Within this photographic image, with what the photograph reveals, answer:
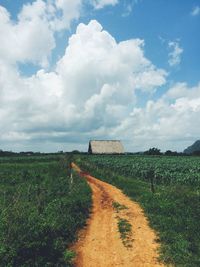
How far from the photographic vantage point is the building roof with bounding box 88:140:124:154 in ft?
350

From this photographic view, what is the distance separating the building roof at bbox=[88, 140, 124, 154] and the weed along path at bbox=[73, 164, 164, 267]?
85.5m

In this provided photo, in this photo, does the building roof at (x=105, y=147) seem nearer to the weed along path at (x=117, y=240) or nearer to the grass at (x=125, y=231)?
the weed along path at (x=117, y=240)

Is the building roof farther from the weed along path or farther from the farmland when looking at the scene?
the weed along path

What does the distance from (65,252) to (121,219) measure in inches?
237

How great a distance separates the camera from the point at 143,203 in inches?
847

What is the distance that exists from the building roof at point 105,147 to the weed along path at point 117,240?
8554cm

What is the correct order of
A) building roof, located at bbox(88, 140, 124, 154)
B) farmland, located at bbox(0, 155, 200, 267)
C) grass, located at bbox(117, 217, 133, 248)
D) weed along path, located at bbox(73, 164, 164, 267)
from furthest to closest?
building roof, located at bbox(88, 140, 124, 154) < grass, located at bbox(117, 217, 133, 248) < weed along path, located at bbox(73, 164, 164, 267) < farmland, located at bbox(0, 155, 200, 267)

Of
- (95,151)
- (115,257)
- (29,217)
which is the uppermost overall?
(95,151)

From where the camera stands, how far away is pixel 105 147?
108m

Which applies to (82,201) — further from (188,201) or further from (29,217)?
(29,217)

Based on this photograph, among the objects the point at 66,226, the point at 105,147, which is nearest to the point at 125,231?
the point at 66,226

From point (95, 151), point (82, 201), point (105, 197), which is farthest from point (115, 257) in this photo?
point (95, 151)

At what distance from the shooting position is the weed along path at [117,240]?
1148cm

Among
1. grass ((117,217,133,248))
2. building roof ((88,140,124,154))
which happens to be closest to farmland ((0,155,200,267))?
grass ((117,217,133,248))
